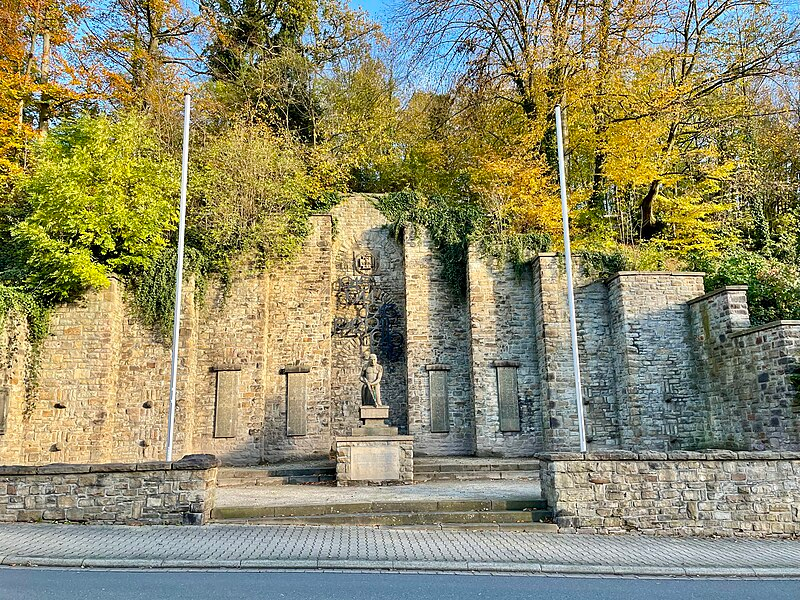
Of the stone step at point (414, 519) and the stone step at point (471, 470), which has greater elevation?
the stone step at point (471, 470)

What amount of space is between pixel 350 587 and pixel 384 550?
147 centimetres

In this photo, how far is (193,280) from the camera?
52.4ft

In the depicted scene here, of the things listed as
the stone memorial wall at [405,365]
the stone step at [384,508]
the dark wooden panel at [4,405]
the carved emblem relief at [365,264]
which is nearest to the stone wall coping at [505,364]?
the stone memorial wall at [405,365]

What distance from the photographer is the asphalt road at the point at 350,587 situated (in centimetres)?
551

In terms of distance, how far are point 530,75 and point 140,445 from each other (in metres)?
15.1

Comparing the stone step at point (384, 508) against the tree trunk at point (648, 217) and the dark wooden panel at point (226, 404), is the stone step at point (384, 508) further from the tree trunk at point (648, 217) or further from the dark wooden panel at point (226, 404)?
the tree trunk at point (648, 217)

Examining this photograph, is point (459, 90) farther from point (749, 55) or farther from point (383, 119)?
point (749, 55)

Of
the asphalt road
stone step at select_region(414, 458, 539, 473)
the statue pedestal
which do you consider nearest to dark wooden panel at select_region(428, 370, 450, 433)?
stone step at select_region(414, 458, 539, 473)

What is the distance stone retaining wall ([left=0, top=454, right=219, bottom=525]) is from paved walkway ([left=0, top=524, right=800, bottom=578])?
9.9 inches

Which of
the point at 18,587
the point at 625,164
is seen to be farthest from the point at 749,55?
the point at 18,587

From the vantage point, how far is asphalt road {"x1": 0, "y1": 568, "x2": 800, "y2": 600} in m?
5.51

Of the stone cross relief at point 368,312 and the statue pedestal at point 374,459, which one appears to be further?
the stone cross relief at point 368,312

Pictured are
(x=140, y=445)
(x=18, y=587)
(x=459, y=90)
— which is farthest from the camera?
(x=459, y=90)

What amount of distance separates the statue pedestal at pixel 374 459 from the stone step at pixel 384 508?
2651mm
